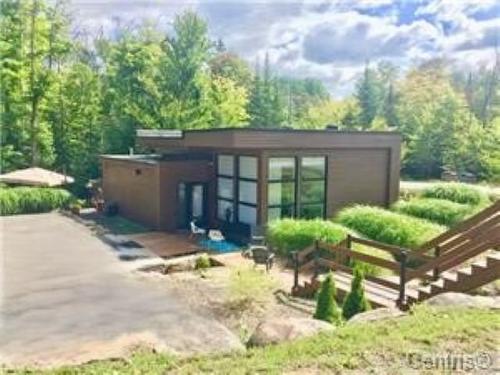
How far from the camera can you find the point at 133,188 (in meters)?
18.1

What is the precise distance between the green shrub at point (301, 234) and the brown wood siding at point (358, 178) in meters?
2.84

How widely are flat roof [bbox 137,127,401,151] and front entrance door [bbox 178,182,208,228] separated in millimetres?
1364

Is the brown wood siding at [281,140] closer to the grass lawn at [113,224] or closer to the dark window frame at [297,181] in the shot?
the dark window frame at [297,181]

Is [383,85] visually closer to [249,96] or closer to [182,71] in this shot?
[249,96]

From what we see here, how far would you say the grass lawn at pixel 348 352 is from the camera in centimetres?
421

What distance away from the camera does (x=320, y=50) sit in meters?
8.08

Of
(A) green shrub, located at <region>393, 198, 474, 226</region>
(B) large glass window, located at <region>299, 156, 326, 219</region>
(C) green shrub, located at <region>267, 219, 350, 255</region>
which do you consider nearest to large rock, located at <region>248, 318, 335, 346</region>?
(C) green shrub, located at <region>267, 219, 350, 255</region>

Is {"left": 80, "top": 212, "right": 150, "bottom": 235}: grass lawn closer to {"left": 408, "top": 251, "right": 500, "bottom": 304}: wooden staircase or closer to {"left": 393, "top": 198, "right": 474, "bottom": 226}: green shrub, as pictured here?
{"left": 393, "top": 198, "right": 474, "bottom": 226}: green shrub

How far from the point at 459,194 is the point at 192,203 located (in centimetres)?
912

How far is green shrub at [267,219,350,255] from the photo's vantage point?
495 inches

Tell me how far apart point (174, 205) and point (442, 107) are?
23.3m

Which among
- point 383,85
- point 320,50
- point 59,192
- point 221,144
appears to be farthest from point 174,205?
point 383,85

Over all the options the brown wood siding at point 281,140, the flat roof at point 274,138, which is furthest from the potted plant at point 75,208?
the brown wood siding at point 281,140

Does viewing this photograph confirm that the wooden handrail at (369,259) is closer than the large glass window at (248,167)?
Yes
